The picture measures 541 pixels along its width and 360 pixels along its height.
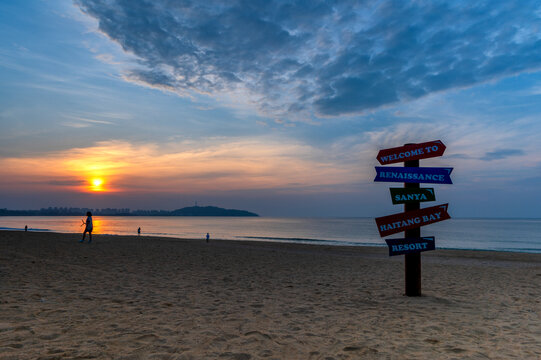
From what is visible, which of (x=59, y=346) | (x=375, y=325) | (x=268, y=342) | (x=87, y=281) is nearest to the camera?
(x=59, y=346)

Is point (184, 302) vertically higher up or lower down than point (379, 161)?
lower down

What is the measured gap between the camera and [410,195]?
8477 mm

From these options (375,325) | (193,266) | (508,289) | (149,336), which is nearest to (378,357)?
(375,325)

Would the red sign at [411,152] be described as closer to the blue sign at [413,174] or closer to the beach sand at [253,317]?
the blue sign at [413,174]

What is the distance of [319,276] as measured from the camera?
1227 centimetres

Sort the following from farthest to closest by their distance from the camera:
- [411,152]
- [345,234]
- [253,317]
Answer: [345,234], [411,152], [253,317]

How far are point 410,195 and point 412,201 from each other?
0.17 metres

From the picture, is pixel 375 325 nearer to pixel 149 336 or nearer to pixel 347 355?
pixel 347 355

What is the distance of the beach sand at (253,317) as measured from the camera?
471cm

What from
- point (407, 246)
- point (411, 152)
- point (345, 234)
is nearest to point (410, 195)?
point (411, 152)

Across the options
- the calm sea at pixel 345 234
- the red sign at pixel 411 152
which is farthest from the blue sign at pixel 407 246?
the calm sea at pixel 345 234

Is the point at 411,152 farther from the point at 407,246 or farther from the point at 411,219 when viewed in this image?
the point at 407,246

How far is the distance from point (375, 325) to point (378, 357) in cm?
159

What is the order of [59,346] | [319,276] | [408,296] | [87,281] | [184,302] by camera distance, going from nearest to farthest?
[59,346] < [184,302] < [408,296] < [87,281] < [319,276]
